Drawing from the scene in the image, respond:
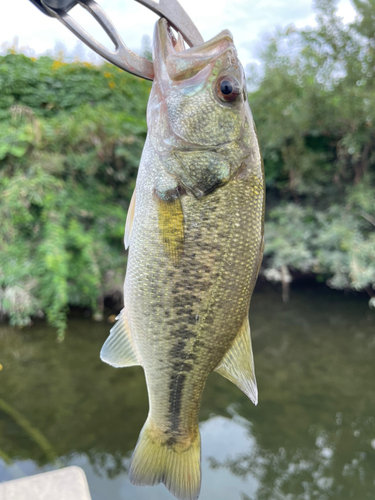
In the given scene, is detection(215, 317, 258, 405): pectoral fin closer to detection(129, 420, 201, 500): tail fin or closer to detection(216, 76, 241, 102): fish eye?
detection(129, 420, 201, 500): tail fin

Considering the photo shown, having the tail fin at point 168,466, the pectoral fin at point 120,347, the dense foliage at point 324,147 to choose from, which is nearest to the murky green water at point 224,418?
the dense foliage at point 324,147

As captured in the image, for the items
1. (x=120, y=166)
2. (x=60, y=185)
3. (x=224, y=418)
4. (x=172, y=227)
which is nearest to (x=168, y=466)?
(x=172, y=227)

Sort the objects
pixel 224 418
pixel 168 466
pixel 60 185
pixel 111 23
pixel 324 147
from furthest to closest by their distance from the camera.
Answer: pixel 324 147
pixel 60 185
pixel 224 418
pixel 168 466
pixel 111 23

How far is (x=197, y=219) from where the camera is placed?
918mm

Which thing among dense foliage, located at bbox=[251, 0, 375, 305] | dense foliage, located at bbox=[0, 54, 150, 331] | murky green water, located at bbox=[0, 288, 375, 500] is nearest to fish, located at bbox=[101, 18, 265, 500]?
murky green water, located at bbox=[0, 288, 375, 500]

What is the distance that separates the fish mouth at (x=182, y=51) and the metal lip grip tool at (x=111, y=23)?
0.10 ft

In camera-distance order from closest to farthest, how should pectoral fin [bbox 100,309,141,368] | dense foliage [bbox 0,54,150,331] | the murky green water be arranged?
1. pectoral fin [bbox 100,309,141,368]
2. the murky green water
3. dense foliage [bbox 0,54,150,331]

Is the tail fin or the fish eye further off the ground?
the fish eye

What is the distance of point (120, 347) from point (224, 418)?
2.80 metres

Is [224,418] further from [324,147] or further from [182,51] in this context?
[324,147]

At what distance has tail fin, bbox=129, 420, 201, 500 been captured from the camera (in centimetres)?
100

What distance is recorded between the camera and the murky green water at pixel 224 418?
9.32 ft

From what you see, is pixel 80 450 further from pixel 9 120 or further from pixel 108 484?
pixel 9 120

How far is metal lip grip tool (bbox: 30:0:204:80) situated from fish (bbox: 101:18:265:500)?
0.07 m
